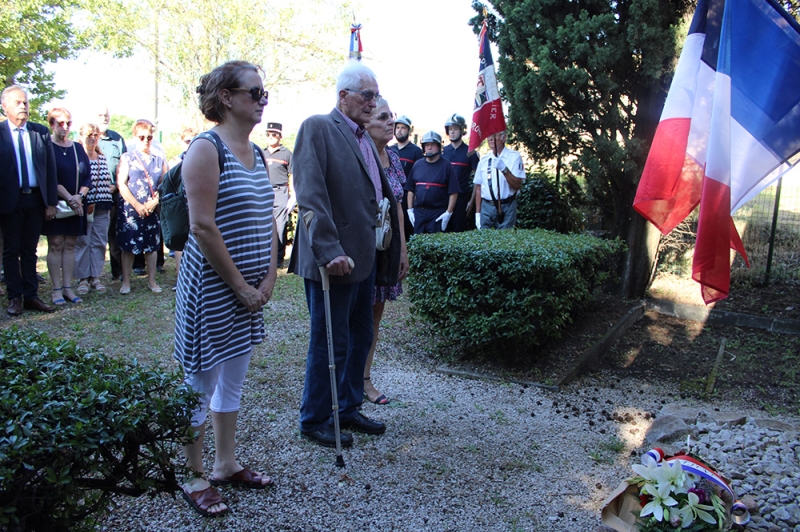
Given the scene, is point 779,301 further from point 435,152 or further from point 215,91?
point 215,91

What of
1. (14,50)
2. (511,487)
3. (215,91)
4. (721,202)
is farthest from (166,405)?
(14,50)

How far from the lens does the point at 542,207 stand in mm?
8391

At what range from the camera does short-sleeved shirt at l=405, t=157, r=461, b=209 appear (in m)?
8.27

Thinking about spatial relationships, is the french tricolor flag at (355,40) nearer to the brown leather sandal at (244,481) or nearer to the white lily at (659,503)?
the brown leather sandal at (244,481)

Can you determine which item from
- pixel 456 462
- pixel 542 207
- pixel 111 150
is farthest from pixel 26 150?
pixel 542 207

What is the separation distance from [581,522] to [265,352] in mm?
3503

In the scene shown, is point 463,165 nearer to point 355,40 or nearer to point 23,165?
point 355,40

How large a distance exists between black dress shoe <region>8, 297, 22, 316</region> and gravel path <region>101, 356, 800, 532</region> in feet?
10.9

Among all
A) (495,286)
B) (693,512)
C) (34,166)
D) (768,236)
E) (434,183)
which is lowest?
(693,512)

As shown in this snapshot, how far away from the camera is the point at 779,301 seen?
796 centimetres

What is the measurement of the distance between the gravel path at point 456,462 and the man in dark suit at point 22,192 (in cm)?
344

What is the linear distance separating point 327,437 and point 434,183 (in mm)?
5085

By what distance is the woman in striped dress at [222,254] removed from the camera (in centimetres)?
275

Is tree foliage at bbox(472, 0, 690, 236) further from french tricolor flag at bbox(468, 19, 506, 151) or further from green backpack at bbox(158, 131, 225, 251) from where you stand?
green backpack at bbox(158, 131, 225, 251)
